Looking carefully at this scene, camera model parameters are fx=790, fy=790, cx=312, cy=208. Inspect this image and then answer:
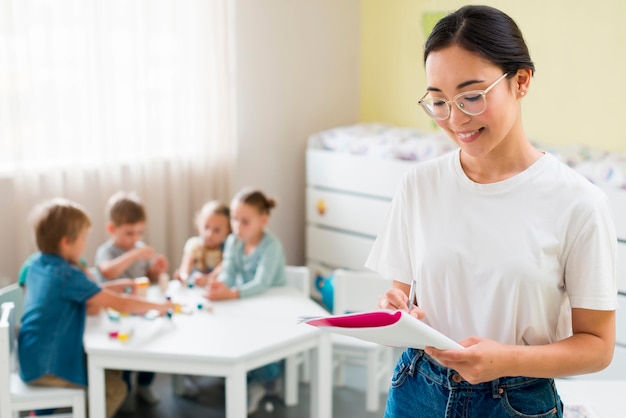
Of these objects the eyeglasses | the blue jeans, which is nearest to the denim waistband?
the blue jeans

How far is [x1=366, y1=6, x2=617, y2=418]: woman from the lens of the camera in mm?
1234

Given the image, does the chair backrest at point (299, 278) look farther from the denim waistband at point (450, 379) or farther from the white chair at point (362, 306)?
the denim waistband at point (450, 379)

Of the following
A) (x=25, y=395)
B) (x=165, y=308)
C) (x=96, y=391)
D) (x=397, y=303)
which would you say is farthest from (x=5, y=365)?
(x=397, y=303)

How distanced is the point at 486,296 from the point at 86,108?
287 centimetres

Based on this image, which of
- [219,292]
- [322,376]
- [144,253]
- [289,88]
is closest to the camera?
[322,376]

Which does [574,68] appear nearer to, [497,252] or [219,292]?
[219,292]

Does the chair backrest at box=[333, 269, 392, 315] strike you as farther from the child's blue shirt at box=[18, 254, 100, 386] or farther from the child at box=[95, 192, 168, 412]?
the child's blue shirt at box=[18, 254, 100, 386]

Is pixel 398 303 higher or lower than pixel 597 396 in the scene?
higher

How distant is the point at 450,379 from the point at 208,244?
7.43ft

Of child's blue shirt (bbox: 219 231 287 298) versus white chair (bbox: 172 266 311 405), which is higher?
child's blue shirt (bbox: 219 231 287 298)

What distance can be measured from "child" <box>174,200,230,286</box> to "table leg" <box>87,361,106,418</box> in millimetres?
927

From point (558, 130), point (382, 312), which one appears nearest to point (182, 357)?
point (382, 312)

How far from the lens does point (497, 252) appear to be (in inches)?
50.8

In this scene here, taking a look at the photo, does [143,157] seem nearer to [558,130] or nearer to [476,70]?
[558,130]
